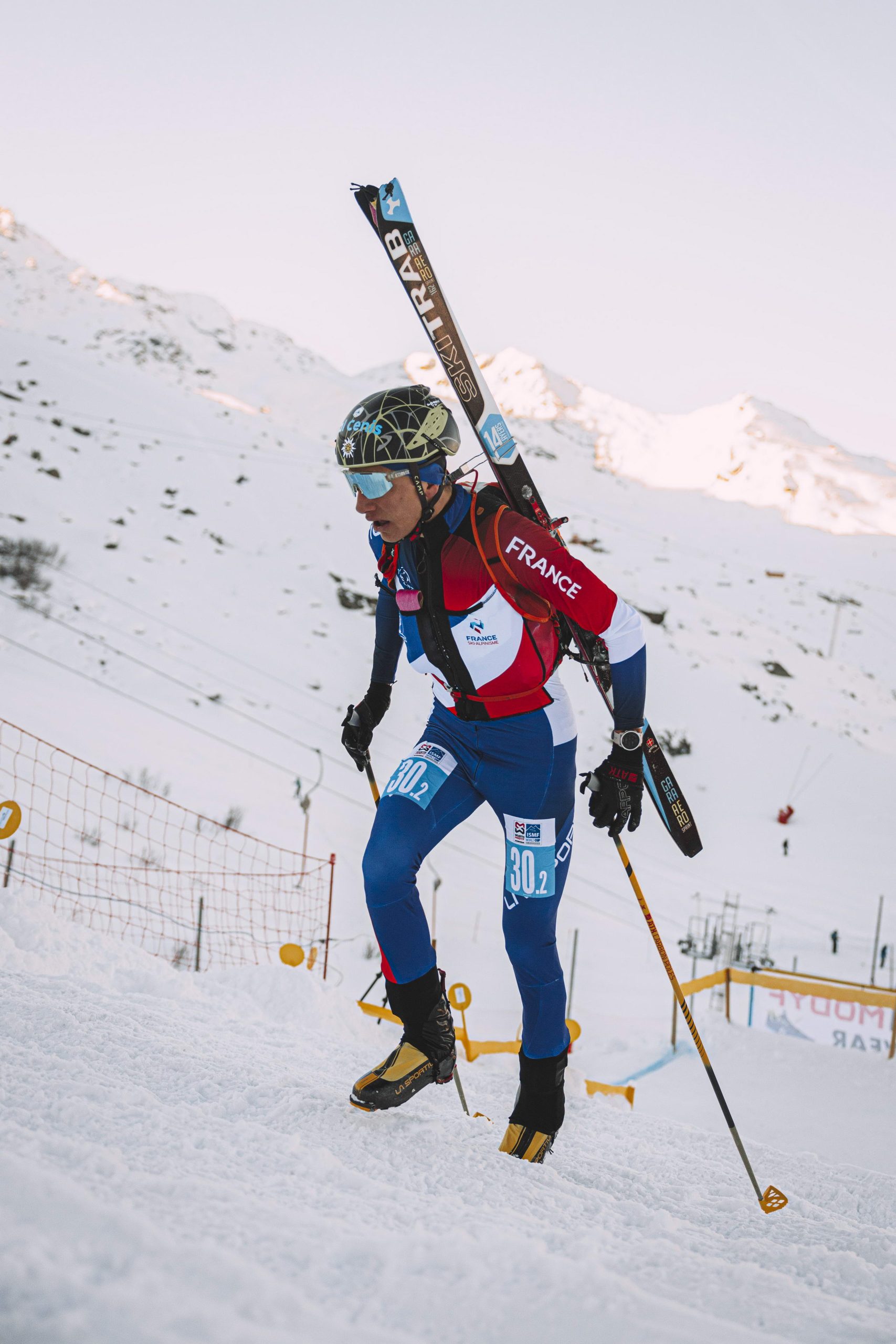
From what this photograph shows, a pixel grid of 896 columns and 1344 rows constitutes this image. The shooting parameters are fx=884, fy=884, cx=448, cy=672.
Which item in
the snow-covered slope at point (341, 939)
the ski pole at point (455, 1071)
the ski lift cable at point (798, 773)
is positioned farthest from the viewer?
the ski lift cable at point (798, 773)

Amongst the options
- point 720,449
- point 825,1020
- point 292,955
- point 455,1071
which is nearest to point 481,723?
point 455,1071

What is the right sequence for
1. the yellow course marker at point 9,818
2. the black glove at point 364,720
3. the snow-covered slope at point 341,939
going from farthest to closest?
the yellow course marker at point 9,818 → the black glove at point 364,720 → the snow-covered slope at point 341,939

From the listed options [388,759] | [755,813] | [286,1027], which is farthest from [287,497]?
[286,1027]

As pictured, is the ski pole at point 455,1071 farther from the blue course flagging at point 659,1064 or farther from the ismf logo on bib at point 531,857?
the blue course flagging at point 659,1064

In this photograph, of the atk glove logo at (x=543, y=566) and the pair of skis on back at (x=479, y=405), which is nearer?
the atk glove logo at (x=543, y=566)

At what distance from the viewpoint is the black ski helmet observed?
2979 mm

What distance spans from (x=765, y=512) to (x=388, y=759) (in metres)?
70.6

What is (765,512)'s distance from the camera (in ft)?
263

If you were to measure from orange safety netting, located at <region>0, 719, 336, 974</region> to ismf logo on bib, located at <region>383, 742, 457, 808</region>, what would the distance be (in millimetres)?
4431

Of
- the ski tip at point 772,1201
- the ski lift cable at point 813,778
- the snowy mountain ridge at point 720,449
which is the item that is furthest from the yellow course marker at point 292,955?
the snowy mountain ridge at point 720,449

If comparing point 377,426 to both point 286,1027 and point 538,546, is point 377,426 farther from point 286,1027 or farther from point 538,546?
point 286,1027

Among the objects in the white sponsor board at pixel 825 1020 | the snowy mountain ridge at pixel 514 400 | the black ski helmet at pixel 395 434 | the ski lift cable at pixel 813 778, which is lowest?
the white sponsor board at pixel 825 1020

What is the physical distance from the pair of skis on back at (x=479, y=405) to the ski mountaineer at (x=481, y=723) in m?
0.35

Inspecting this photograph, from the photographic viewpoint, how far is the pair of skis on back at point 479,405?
340 cm
